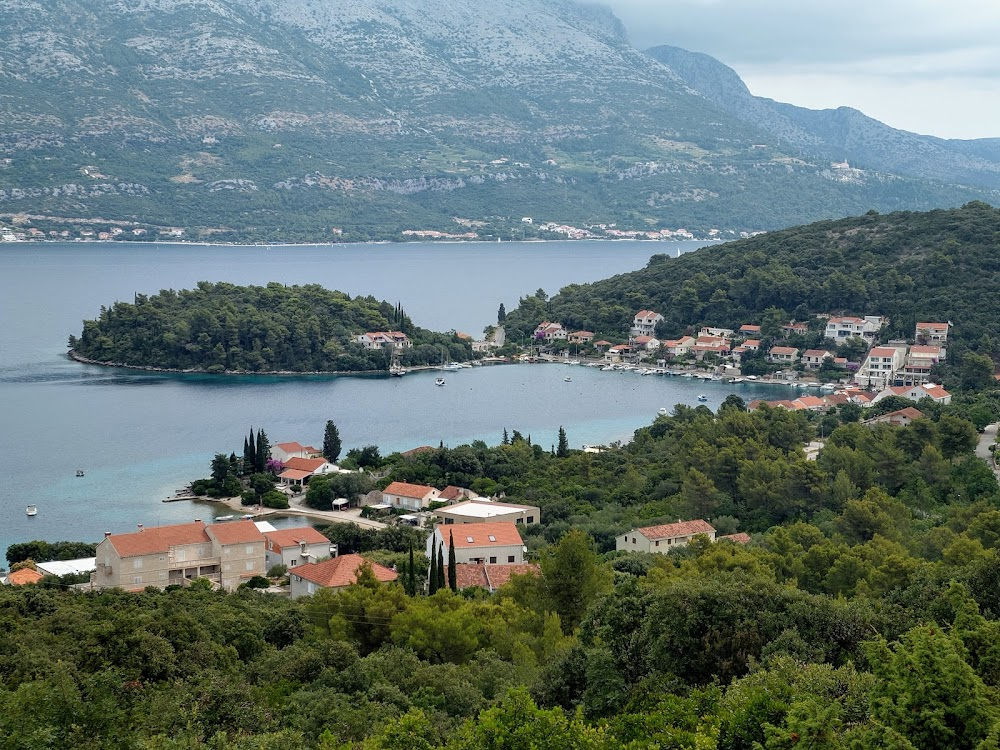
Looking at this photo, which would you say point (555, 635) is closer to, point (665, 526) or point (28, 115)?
point (665, 526)

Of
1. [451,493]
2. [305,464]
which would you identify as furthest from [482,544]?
[305,464]

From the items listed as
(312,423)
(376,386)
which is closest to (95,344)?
(376,386)

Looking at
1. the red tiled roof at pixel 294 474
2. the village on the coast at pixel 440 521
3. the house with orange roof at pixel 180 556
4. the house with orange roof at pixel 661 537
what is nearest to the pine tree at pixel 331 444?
the village on the coast at pixel 440 521

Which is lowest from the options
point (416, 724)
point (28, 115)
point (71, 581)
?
point (71, 581)

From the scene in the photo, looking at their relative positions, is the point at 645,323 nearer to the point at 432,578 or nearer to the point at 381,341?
the point at 381,341

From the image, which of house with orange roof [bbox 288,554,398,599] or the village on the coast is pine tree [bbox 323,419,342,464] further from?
house with orange roof [bbox 288,554,398,599]
